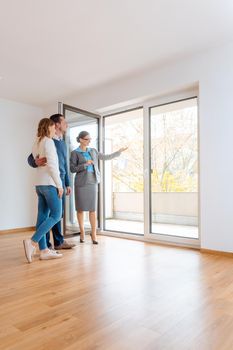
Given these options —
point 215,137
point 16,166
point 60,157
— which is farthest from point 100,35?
point 16,166

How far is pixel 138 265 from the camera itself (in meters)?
2.58

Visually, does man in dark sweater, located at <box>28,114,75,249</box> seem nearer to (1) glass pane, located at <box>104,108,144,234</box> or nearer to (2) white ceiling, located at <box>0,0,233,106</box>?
(2) white ceiling, located at <box>0,0,233,106</box>

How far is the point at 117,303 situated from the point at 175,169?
2.31m

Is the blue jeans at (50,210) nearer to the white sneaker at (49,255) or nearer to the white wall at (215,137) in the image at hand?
the white sneaker at (49,255)

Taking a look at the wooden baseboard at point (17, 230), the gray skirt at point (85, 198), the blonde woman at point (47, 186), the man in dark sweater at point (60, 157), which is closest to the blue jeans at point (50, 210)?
the blonde woman at point (47, 186)

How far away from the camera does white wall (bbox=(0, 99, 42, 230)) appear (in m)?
4.74

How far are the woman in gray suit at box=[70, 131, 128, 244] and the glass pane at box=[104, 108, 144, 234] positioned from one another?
154 cm

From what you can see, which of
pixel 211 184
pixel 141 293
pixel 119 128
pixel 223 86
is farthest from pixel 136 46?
pixel 119 128

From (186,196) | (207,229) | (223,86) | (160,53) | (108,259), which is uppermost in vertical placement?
(160,53)

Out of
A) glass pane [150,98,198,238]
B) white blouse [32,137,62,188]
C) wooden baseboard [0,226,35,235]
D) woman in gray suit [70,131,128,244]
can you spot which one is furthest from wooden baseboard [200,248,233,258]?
wooden baseboard [0,226,35,235]

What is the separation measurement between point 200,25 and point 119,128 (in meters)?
3.38

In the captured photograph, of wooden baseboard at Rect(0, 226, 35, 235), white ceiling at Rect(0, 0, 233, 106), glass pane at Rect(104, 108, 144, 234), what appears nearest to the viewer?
white ceiling at Rect(0, 0, 233, 106)

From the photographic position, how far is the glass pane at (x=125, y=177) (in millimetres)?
5594

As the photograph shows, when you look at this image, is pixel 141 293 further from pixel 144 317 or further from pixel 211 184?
pixel 211 184
